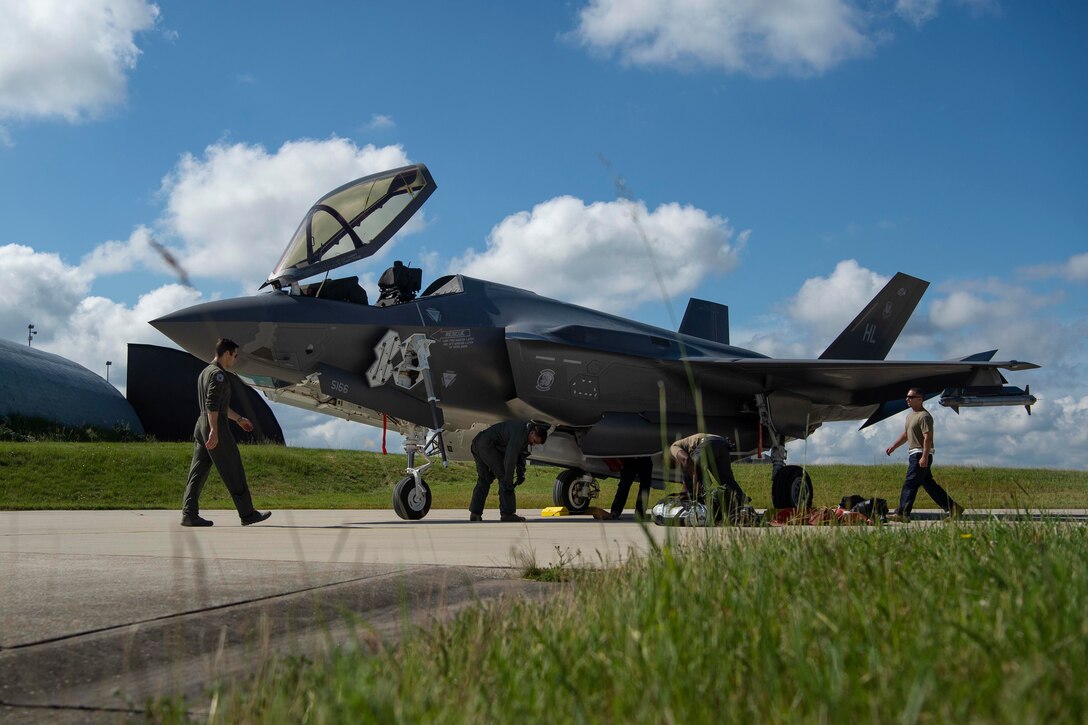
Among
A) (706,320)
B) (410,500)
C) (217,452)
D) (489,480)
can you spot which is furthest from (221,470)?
(706,320)

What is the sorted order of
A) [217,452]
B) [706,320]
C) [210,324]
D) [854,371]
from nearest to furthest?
[217,452]
[210,324]
[854,371]
[706,320]

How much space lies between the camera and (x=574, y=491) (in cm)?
1444

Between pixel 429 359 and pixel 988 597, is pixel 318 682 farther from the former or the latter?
pixel 429 359

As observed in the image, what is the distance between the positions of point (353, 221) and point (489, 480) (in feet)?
11.9

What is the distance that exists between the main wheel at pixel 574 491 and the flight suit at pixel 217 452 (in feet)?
20.1

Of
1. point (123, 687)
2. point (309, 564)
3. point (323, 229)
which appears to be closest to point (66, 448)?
point (323, 229)

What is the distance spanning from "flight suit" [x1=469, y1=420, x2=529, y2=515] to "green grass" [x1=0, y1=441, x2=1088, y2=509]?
6.37 metres

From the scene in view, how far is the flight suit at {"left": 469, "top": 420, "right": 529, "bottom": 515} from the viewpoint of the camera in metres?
10.3

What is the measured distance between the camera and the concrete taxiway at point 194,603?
7.63 ft

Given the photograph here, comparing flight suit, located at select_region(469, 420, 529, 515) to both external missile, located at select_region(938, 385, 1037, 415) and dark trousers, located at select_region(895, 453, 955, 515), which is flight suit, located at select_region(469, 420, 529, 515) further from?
external missile, located at select_region(938, 385, 1037, 415)

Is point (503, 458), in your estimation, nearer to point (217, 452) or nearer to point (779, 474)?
point (217, 452)

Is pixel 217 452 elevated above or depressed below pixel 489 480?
above

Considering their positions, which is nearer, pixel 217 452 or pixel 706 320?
pixel 217 452

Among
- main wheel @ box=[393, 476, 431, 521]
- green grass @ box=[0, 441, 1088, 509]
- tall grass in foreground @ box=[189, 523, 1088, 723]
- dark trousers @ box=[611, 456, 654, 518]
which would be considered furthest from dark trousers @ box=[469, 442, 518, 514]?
tall grass in foreground @ box=[189, 523, 1088, 723]
